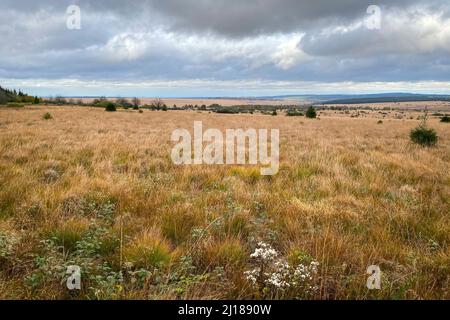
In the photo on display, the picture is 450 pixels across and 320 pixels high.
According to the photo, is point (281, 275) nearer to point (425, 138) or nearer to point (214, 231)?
point (214, 231)

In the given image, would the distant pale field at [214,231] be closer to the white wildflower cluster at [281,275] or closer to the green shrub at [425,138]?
the white wildflower cluster at [281,275]

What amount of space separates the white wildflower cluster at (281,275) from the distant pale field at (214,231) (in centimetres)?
3

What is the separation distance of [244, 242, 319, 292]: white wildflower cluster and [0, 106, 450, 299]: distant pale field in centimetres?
3

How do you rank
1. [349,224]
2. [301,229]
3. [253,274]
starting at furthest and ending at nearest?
[349,224] < [301,229] < [253,274]

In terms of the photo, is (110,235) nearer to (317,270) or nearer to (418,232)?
(317,270)

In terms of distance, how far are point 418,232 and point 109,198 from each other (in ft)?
14.6

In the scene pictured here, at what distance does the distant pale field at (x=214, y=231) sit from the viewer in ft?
8.46

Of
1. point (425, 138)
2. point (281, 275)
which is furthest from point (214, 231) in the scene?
point (425, 138)

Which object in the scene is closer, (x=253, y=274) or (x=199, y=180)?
(x=253, y=274)

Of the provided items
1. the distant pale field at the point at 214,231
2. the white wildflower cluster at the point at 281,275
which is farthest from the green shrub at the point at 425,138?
the white wildflower cluster at the point at 281,275

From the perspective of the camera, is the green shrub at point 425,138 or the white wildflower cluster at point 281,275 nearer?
the white wildflower cluster at point 281,275

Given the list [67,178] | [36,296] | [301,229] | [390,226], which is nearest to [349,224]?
[390,226]

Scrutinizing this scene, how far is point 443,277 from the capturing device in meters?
2.87
